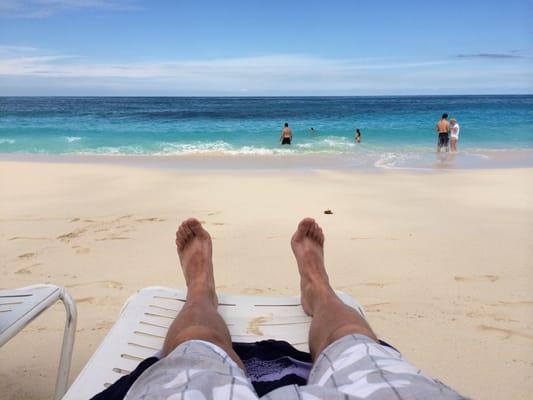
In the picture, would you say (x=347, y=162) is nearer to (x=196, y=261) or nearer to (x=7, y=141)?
(x=196, y=261)

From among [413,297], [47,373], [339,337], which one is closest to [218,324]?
[339,337]

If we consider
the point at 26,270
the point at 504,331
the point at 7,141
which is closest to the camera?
the point at 504,331

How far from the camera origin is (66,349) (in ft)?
6.19

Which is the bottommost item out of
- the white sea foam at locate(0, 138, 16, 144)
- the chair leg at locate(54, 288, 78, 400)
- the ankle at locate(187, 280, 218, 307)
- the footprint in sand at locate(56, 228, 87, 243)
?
the white sea foam at locate(0, 138, 16, 144)

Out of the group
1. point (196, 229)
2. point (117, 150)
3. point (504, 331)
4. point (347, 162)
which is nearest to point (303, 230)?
point (196, 229)

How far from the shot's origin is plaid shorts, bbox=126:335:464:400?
3.29 feet

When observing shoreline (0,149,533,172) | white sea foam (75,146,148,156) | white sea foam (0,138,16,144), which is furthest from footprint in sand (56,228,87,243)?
white sea foam (0,138,16,144)

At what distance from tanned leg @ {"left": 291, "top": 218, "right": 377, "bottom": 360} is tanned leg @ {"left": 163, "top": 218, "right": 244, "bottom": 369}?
0.28 metres

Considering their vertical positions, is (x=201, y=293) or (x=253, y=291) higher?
(x=201, y=293)

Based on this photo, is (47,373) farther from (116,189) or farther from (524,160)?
(524,160)

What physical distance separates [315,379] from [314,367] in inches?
3.2

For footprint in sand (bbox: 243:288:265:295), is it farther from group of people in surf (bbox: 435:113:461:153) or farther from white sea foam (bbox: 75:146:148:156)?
white sea foam (bbox: 75:146:148:156)

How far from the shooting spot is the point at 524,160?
10.6 metres

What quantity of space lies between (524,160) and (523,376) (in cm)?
957
